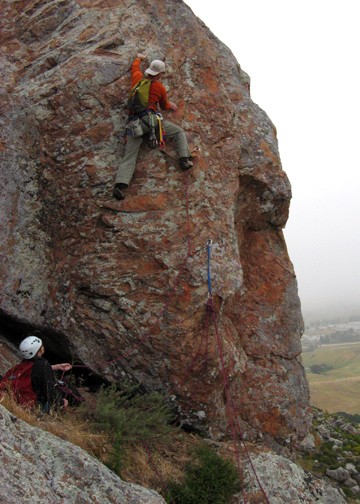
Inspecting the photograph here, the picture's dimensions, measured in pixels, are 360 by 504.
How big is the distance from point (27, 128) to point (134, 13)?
14.5 feet

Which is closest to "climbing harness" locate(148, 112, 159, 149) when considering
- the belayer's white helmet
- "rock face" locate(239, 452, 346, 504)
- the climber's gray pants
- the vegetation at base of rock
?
the climber's gray pants

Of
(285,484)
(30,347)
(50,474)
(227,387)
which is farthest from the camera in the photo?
(227,387)

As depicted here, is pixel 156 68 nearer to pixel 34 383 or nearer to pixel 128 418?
pixel 34 383

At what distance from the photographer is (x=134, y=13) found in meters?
11.4

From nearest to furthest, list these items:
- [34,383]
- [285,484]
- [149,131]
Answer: [34,383] → [285,484] → [149,131]

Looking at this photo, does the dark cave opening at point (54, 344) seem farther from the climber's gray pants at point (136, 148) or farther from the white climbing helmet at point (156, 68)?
the white climbing helmet at point (156, 68)

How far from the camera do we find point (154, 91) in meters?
9.55

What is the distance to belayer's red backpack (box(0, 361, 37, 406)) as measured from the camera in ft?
23.3

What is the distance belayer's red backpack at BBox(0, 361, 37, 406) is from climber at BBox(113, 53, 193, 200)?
4.06 meters

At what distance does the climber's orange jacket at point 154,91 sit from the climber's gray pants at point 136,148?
0.45 meters

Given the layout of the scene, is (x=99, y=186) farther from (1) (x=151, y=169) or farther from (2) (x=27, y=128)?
(2) (x=27, y=128)

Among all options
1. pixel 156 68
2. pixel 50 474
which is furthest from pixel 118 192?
pixel 50 474

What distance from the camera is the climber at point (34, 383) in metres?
7.17

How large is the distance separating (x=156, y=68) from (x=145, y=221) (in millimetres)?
3516
